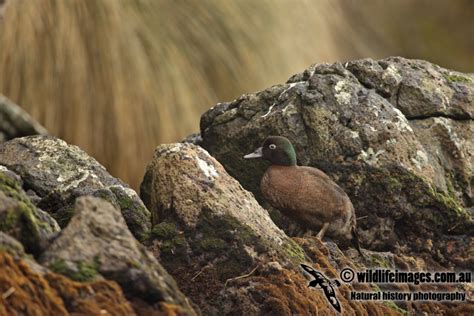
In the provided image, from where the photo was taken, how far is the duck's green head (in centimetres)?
334

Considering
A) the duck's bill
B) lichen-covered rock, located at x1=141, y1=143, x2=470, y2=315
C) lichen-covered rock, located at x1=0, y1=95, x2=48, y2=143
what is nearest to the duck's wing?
the duck's bill

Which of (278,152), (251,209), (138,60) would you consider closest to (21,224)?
(251,209)

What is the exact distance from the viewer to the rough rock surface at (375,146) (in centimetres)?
340

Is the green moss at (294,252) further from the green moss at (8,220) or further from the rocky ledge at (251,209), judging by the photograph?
the green moss at (8,220)

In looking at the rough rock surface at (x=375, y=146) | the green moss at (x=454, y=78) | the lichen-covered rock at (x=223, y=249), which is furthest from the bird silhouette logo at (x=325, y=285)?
the green moss at (x=454, y=78)

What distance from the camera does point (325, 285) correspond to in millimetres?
2824

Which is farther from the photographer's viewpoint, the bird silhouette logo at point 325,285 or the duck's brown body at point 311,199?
the duck's brown body at point 311,199

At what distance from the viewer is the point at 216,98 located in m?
4.94

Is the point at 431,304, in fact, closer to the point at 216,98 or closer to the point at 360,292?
the point at 360,292

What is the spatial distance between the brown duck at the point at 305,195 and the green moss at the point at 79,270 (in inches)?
50.3

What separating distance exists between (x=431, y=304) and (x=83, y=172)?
110cm

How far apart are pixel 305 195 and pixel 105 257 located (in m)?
1.27

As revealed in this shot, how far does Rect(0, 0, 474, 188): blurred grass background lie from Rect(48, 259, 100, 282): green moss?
2.40 m

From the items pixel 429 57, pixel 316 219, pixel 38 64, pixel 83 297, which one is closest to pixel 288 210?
pixel 316 219
